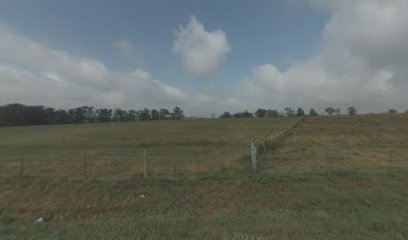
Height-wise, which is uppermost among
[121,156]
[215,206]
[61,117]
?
[61,117]

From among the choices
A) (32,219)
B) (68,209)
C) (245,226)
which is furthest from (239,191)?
(32,219)

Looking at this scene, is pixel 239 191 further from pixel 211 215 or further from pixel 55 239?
pixel 55 239

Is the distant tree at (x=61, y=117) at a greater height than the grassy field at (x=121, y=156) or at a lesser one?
greater

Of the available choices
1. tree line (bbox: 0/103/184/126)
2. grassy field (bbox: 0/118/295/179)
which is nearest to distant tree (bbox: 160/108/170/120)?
tree line (bbox: 0/103/184/126)

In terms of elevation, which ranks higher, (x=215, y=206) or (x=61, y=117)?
(x=61, y=117)

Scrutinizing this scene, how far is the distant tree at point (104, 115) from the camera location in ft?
525

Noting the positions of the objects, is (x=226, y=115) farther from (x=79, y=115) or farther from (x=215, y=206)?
(x=215, y=206)

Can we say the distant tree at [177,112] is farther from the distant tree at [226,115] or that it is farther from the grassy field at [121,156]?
the grassy field at [121,156]

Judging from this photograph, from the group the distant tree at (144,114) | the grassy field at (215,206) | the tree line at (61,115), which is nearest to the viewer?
the grassy field at (215,206)

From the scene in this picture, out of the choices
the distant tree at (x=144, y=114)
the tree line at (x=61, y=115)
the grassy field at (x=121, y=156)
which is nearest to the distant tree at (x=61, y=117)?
the tree line at (x=61, y=115)

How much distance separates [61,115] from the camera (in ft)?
481

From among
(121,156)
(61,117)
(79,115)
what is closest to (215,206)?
(121,156)

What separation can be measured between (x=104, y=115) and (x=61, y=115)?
1996 centimetres

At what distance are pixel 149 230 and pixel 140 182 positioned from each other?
5.62m
